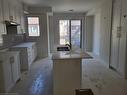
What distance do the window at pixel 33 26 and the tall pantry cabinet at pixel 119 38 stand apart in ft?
12.6

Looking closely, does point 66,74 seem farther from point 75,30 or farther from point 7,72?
point 75,30

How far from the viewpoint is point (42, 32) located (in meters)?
6.45

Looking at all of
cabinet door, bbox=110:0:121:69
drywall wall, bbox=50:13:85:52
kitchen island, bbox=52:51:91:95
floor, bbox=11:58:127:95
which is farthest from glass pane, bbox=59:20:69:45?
kitchen island, bbox=52:51:91:95

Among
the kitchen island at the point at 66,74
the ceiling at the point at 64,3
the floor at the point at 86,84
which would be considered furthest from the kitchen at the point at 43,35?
the kitchen island at the point at 66,74

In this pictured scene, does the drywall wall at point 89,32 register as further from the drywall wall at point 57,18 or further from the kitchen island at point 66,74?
the kitchen island at point 66,74

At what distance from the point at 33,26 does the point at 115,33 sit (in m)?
4.11

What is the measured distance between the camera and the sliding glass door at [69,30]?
811 centimetres

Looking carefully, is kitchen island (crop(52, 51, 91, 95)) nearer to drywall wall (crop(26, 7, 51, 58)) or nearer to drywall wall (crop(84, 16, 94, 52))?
drywall wall (crop(26, 7, 51, 58))

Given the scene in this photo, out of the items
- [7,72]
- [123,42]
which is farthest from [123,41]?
[7,72]

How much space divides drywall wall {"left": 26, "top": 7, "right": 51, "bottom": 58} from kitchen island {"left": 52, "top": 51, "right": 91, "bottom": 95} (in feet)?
14.1

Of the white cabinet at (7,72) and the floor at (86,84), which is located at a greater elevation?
the white cabinet at (7,72)

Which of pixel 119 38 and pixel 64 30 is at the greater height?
pixel 64 30

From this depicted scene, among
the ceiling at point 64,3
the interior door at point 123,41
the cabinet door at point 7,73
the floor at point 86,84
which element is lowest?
the floor at point 86,84

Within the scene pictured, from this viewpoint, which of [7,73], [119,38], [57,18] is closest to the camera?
[7,73]
